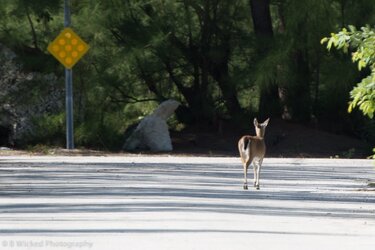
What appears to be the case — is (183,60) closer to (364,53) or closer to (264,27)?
(264,27)

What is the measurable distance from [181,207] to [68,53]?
17.3 meters

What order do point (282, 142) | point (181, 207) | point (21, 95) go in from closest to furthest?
point (181, 207) → point (282, 142) → point (21, 95)

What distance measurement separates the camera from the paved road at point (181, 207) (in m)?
11.6

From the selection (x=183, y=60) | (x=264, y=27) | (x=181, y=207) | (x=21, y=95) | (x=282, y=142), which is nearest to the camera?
(x=181, y=207)

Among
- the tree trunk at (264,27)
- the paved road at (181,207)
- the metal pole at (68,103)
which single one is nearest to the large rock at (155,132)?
the metal pole at (68,103)

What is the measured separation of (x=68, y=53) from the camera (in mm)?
31562

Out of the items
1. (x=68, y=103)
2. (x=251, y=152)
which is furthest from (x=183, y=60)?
(x=251, y=152)

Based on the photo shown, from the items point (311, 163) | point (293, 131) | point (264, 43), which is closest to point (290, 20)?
point (264, 43)

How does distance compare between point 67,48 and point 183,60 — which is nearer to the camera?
point 67,48

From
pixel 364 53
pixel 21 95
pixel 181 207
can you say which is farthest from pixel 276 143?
pixel 181 207

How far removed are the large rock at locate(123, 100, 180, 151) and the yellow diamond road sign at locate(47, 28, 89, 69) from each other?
125 inches

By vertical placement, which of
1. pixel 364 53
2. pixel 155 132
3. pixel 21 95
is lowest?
pixel 155 132

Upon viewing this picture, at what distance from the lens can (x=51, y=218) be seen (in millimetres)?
13602

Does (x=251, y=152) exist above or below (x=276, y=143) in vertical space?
above
